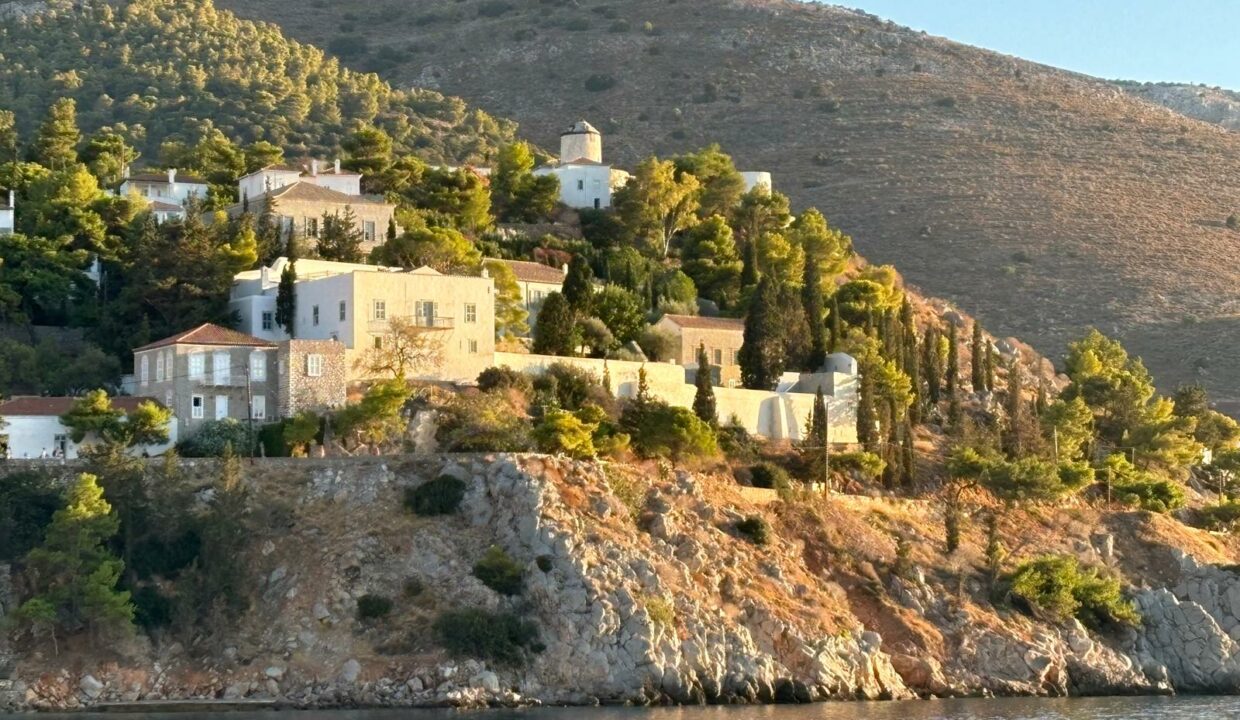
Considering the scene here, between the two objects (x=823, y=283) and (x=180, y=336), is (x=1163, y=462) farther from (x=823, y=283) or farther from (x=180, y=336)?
(x=180, y=336)

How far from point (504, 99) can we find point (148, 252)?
255 ft

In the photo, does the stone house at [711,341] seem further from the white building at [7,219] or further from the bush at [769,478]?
the white building at [7,219]

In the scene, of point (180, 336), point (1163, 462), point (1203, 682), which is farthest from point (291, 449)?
point (1163, 462)

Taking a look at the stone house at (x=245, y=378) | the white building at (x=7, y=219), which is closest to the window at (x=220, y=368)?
the stone house at (x=245, y=378)

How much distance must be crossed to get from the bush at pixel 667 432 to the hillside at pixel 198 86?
4810cm

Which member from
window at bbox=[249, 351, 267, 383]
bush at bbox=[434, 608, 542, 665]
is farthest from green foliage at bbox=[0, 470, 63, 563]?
bush at bbox=[434, 608, 542, 665]

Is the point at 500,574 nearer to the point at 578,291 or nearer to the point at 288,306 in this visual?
the point at 288,306

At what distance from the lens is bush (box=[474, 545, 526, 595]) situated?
196 ft

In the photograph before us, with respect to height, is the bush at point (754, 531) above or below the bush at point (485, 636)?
above

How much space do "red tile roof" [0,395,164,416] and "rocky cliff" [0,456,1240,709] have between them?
451cm

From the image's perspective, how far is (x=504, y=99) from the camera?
149750 millimetres

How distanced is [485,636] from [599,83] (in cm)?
9455

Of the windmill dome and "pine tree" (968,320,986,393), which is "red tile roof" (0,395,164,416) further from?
the windmill dome

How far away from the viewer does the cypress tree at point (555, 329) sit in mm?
74562
